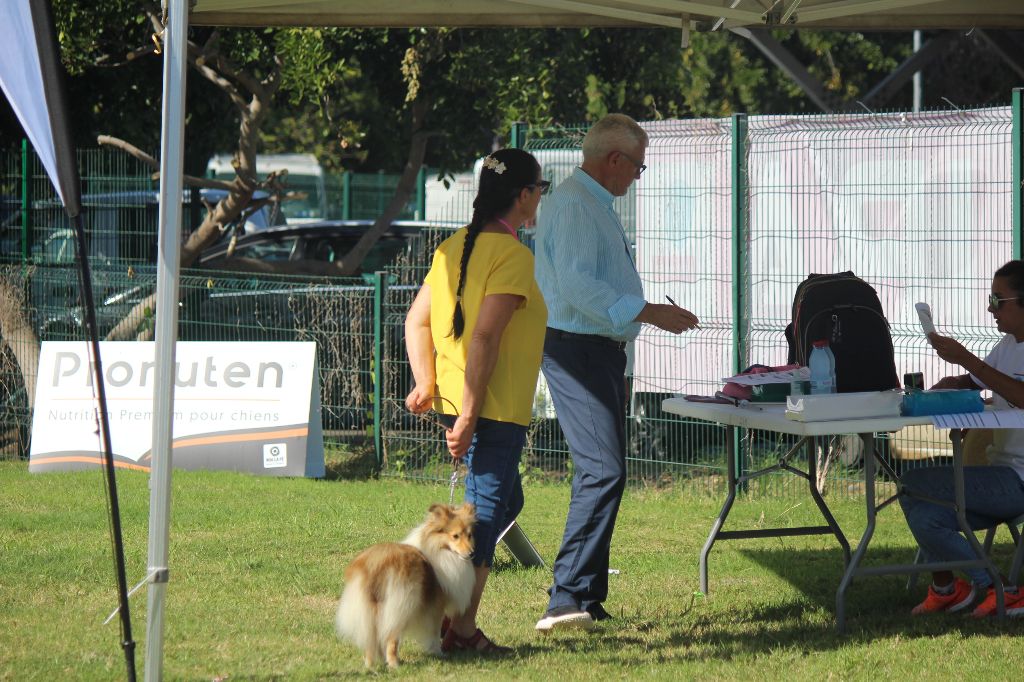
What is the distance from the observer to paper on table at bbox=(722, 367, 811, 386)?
5.29 metres

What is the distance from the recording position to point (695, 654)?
16.0 feet

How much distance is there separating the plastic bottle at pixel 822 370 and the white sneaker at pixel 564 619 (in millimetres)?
1325

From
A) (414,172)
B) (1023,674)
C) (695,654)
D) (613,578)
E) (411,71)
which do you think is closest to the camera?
(1023,674)

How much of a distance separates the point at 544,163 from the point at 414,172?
402 centimetres

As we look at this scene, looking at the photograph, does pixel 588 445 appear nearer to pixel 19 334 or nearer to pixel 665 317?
pixel 665 317

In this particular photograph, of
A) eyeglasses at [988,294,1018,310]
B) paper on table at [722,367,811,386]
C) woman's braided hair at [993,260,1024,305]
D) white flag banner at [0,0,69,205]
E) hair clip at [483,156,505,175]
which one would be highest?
white flag banner at [0,0,69,205]

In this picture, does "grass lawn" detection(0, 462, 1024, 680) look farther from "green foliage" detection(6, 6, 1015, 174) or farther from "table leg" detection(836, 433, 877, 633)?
"green foliage" detection(6, 6, 1015, 174)

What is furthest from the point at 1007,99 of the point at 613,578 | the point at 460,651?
the point at 460,651

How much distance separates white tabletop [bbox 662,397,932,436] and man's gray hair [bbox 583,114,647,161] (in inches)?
45.9

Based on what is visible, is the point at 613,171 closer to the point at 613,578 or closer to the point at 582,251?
the point at 582,251

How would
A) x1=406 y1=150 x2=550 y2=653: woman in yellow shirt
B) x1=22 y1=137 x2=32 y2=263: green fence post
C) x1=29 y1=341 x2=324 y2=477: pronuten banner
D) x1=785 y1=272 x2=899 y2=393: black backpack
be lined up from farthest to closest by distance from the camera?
x1=22 y1=137 x2=32 y2=263: green fence post
x1=29 y1=341 x2=324 y2=477: pronuten banner
x1=785 y1=272 x2=899 y2=393: black backpack
x1=406 y1=150 x2=550 y2=653: woman in yellow shirt

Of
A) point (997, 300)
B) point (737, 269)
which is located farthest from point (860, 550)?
point (737, 269)

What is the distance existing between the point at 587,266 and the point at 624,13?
159 centimetres

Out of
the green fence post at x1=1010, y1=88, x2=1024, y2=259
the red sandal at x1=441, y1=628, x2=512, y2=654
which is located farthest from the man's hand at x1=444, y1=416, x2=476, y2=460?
the green fence post at x1=1010, y1=88, x2=1024, y2=259
